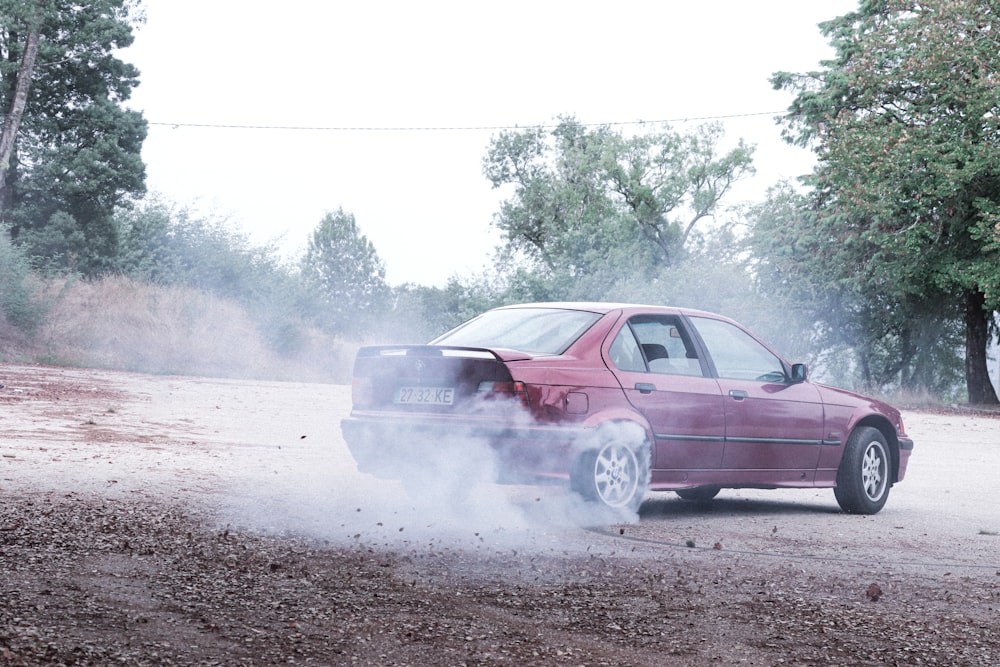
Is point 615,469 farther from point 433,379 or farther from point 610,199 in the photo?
point 610,199

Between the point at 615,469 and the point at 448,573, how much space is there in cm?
223

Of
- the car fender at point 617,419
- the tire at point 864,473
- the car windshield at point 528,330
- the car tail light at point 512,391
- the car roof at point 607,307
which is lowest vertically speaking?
the tire at point 864,473

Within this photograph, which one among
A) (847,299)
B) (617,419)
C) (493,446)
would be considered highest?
(847,299)

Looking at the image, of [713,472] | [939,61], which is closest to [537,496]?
[713,472]

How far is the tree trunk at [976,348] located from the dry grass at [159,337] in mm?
19582

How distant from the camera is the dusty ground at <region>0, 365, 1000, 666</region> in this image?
4.19 m

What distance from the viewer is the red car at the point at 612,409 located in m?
7.23

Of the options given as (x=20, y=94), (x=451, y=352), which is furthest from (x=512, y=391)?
(x=20, y=94)

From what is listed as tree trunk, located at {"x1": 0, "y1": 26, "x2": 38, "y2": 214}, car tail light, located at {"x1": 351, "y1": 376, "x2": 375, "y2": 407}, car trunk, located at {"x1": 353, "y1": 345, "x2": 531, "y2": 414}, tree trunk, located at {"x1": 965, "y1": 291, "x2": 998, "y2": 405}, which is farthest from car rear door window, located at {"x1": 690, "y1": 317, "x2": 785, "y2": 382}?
tree trunk, located at {"x1": 0, "y1": 26, "x2": 38, "y2": 214}

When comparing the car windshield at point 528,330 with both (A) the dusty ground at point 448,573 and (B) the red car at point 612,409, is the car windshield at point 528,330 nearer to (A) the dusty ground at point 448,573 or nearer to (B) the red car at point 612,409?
(B) the red car at point 612,409

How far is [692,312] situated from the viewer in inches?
341

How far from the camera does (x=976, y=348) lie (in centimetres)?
3528

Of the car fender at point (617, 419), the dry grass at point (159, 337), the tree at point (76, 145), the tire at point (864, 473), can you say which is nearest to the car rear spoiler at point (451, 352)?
the car fender at point (617, 419)

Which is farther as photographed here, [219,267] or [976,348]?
[219,267]
